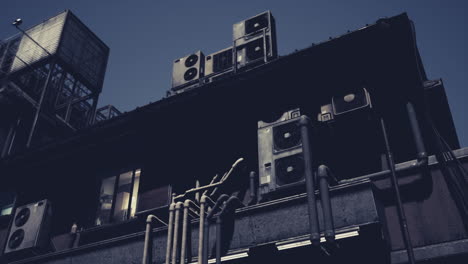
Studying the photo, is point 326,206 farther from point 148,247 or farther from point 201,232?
point 148,247

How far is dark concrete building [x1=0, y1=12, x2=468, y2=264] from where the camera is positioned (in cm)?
1091

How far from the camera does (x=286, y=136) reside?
13.3 m

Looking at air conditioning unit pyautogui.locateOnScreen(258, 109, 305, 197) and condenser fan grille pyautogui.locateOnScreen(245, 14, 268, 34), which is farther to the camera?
condenser fan grille pyautogui.locateOnScreen(245, 14, 268, 34)

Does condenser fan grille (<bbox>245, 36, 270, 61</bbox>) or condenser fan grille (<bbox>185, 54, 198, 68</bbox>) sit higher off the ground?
condenser fan grille (<bbox>185, 54, 198, 68</bbox>)

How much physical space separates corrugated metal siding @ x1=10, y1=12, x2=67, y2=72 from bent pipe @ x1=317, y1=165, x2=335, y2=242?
34983 mm

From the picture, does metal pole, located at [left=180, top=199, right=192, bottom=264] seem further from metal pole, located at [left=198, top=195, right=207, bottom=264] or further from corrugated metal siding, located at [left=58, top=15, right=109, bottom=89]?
corrugated metal siding, located at [left=58, top=15, right=109, bottom=89]

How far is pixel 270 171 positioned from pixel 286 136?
1.26m

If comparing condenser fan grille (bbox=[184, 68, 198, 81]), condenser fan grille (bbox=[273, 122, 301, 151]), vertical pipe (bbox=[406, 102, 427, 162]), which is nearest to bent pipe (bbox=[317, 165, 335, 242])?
condenser fan grille (bbox=[273, 122, 301, 151])

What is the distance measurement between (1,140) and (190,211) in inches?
1086

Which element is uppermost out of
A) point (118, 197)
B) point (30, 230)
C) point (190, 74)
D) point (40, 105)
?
point (40, 105)

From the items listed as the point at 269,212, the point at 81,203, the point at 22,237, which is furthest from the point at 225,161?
the point at 22,237

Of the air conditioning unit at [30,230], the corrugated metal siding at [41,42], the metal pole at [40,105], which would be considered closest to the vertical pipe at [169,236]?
the air conditioning unit at [30,230]

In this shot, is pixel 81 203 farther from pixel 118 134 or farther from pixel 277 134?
pixel 277 134

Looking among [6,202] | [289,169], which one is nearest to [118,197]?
[6,202]
